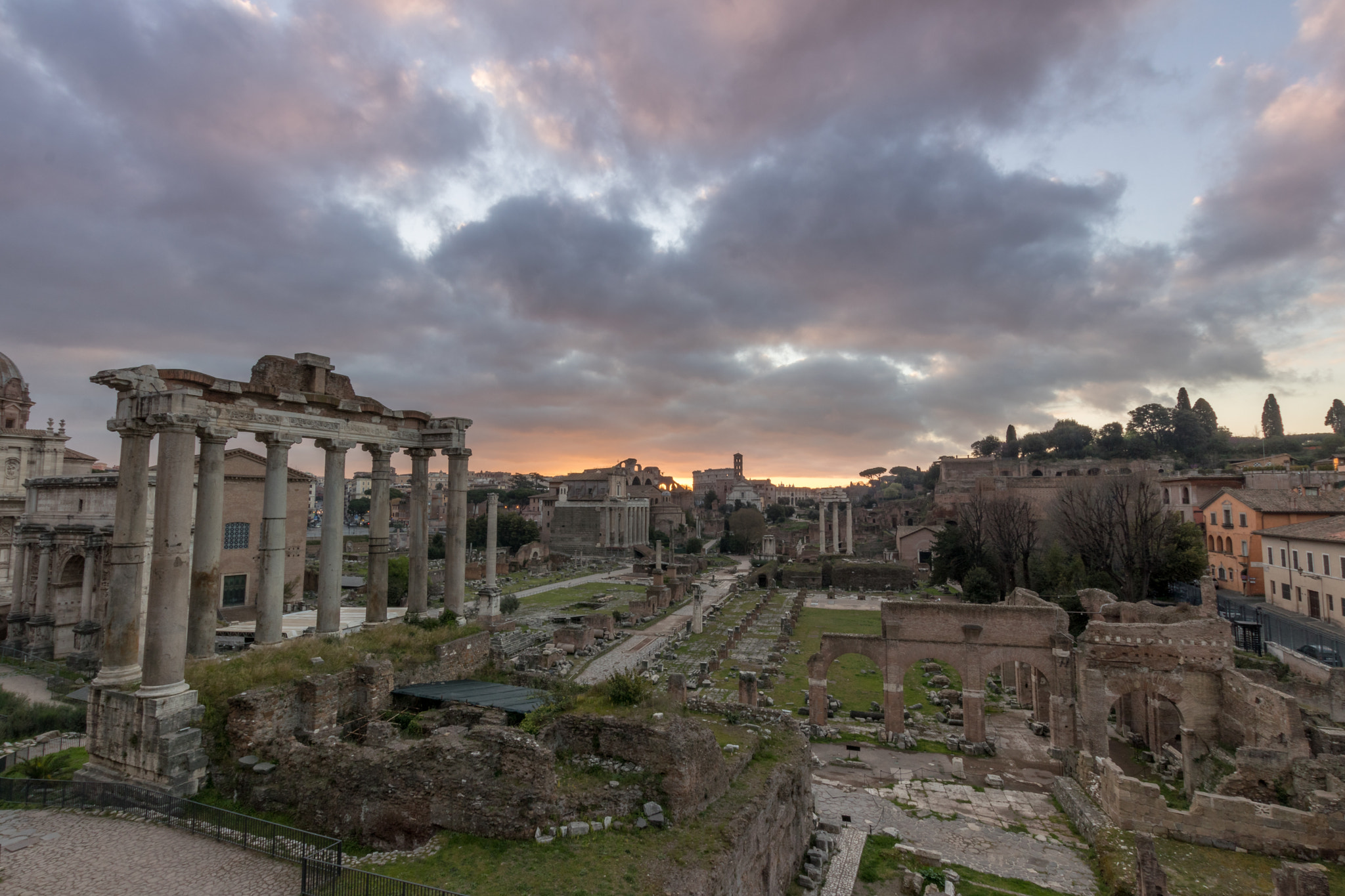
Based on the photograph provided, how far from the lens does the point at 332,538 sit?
15.4 metres

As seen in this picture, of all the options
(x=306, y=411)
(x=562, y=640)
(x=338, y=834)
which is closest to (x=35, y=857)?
(x=338, y=834)

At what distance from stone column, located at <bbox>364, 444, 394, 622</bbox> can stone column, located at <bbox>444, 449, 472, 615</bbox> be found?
1.64 metres

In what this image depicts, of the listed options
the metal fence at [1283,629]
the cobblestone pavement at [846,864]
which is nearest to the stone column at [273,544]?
the cobblestone pavement at [846,864]

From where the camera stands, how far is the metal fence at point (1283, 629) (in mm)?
24312

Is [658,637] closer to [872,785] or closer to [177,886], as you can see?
[872,785]

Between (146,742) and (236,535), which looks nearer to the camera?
(146,742)

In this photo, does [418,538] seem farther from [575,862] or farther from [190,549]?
[575,862]

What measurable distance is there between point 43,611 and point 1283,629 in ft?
183

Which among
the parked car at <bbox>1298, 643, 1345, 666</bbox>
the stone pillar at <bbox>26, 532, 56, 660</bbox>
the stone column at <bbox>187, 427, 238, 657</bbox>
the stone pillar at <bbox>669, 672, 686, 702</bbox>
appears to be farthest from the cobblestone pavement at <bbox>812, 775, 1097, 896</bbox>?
the stone pillar at <bbox>26, 532, 56, 660</bbox>

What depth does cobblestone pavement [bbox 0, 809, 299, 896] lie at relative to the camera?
25.9 ft

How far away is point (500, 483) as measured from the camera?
190 meters

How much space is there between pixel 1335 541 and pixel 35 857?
41860mm

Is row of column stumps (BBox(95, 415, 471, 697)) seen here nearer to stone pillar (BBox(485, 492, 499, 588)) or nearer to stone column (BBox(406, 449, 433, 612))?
stone column (BBox(406, 449, 433, 612))

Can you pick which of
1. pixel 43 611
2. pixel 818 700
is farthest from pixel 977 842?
pixel 43 611
